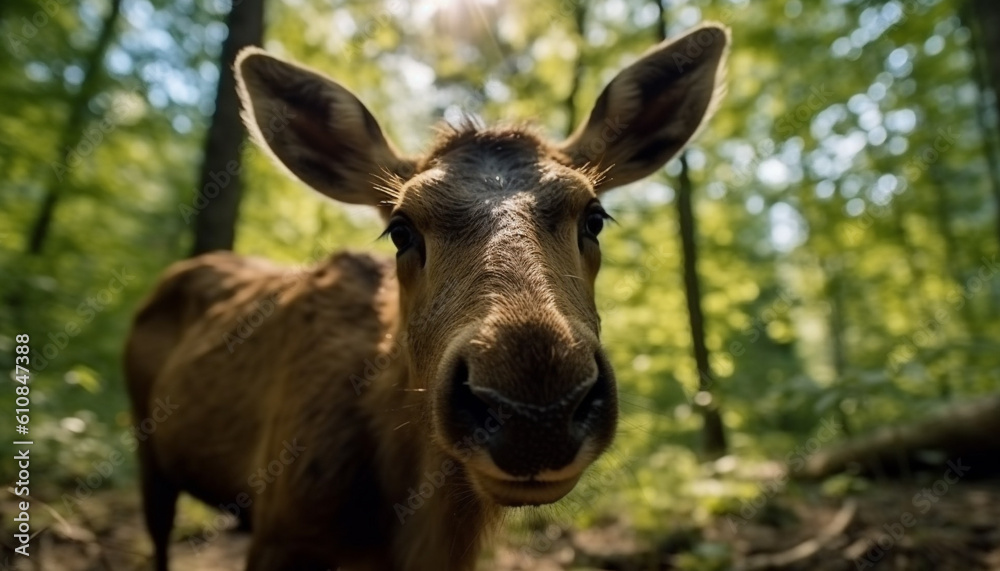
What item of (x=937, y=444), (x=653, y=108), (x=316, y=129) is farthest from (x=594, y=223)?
(x=937, y=444)

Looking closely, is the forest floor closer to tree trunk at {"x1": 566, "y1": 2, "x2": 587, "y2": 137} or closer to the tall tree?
the tall tree

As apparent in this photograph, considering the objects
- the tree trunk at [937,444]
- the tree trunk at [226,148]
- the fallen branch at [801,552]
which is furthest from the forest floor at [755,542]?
the tree trunk at [226,148]

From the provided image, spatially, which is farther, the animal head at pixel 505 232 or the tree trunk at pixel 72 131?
the tree trunk at pixel 72 131

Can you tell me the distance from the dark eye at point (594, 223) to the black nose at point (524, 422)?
1327mm

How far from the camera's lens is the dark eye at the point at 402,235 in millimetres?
3219

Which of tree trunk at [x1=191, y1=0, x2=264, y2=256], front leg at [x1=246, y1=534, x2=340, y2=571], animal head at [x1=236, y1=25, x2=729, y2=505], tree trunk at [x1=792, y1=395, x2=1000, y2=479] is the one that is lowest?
tree trunk at [x1=792, y1=395, x2=1000, y2=479]

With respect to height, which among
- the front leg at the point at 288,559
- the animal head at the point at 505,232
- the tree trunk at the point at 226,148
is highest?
the tree trunk at the point at 226,148

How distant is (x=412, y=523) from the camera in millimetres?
3420

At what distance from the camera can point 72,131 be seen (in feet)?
34.3

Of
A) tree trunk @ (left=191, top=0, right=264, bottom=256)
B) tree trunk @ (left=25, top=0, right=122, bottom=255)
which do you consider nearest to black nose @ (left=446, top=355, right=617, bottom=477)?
tree trunk @ (left=191, top=0, right=264, bottom=256)

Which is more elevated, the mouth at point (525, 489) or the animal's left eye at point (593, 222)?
the animal's left eye at point (593, 222)

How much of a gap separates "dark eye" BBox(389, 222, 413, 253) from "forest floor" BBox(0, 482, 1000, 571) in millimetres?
2147

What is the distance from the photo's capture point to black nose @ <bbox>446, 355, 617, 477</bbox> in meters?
1.88

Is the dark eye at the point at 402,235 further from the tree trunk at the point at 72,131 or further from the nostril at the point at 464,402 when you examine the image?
the tree trunk at the point at 72,131
